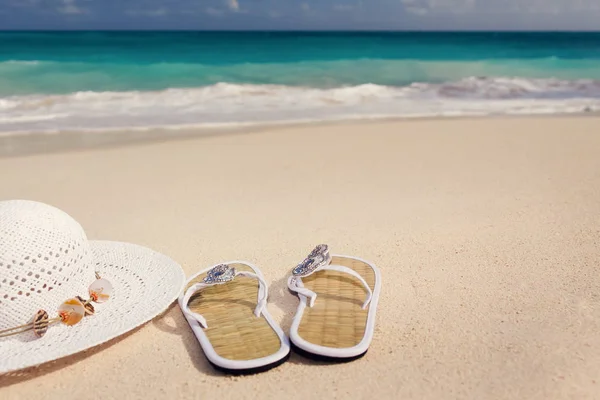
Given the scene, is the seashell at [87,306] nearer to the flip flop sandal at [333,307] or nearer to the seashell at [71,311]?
the seashell at [71,311]

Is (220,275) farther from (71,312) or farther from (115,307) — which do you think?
(71,312)

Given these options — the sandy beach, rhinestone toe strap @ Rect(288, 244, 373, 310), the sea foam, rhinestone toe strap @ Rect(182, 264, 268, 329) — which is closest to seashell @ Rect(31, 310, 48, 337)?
the sandy beach

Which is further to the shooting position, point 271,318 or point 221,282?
point 221,282

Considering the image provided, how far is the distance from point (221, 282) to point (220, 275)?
1.3 inches

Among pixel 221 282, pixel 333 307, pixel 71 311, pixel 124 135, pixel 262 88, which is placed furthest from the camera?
pixel 262 88

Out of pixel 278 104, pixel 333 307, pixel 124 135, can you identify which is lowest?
pixel 278 104

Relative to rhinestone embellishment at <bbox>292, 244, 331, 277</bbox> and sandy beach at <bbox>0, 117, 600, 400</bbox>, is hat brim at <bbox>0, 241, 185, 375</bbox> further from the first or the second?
rhinestone embellishment at <bbox>292, 244, 331, 277</bbox>

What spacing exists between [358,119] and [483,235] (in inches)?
192

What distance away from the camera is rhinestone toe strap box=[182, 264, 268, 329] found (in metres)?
2.26

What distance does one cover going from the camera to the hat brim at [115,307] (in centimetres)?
186

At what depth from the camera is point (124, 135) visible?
22.0 ft

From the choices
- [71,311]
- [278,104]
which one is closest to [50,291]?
[71,311]

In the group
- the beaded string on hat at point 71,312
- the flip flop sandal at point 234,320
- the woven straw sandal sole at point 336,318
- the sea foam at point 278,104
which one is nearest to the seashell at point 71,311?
the beaded string on hat at point 71,312

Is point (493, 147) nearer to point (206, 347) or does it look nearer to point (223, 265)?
point (223, 265)
